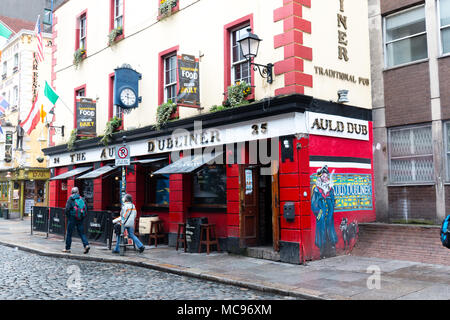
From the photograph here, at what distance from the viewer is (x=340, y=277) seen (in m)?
8.81

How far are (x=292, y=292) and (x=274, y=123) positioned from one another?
475 centimetres

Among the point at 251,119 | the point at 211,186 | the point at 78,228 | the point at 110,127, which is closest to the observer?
the point at 251,119

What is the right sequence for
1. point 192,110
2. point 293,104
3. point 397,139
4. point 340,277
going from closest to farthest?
point 340,277, point 293,104, point 397,139, point 192,110

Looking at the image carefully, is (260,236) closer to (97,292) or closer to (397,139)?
(397,139)

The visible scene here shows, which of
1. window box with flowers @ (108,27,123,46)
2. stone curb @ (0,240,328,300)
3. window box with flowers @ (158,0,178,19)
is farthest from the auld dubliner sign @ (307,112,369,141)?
window box with flowers @ (108,27,123,46)

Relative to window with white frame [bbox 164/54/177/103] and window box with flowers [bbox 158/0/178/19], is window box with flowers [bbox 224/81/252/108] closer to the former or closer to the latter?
Answer: window with white frame [bbox 164/54/177/103]

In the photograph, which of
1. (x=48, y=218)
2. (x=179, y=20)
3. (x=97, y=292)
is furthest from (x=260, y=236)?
(x=48, y=218)

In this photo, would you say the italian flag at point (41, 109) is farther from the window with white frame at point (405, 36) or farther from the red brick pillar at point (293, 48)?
the window with white frame at point (405, 36)

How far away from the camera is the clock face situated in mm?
14967

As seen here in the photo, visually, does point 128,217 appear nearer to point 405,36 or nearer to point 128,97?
point 128,97

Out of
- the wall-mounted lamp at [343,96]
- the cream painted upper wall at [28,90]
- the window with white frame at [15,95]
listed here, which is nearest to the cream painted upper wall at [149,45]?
the wall-mounted lamp at [343,96]

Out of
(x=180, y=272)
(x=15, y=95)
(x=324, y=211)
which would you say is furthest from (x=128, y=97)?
(x=15, y=95)

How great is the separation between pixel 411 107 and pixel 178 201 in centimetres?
755

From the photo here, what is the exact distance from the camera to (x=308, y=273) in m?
9.32
